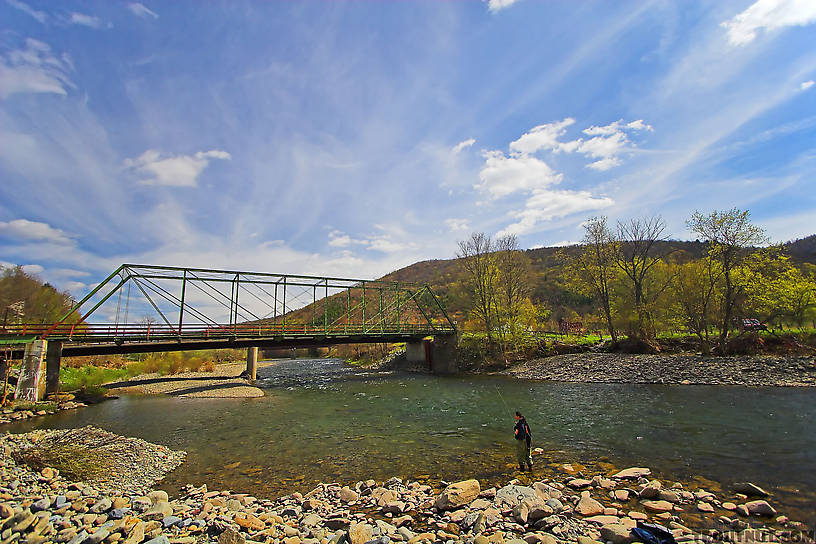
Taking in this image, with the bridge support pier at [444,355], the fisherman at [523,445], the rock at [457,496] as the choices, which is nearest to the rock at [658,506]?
the fisherman at [523,445]

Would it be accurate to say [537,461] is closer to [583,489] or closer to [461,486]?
[583,489]

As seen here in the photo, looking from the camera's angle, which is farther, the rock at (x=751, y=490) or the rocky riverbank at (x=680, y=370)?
the rocky riverbank at (x=680, y=370)

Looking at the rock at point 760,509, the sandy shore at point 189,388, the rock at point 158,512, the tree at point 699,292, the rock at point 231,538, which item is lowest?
the sandy shore at point 189,388

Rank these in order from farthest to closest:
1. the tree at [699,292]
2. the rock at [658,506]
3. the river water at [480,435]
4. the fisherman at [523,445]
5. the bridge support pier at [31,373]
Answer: the tree at [699,292] → the bridge support pier at [31,373] → the fisherman at [523,445] → the river water at [480,435] → the rock at [658,506]

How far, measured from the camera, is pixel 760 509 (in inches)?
300

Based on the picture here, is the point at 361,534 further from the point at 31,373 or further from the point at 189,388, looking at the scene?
the point at 189,388

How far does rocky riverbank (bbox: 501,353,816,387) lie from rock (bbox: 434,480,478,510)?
2538 cm

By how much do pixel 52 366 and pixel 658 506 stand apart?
118 ft

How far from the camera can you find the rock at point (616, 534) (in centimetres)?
640

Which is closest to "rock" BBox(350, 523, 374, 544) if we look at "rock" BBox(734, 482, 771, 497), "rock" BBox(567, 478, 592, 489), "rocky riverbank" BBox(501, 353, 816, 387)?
"rock" BBox(567, 478, 592, 489)

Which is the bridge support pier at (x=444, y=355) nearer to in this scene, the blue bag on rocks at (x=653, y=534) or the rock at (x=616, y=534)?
the rock at (x=616, y=534)

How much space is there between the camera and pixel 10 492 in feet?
29.1

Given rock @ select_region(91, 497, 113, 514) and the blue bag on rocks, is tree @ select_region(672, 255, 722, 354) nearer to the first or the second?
the blue bag on rocks

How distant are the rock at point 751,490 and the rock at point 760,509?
2.76ft
